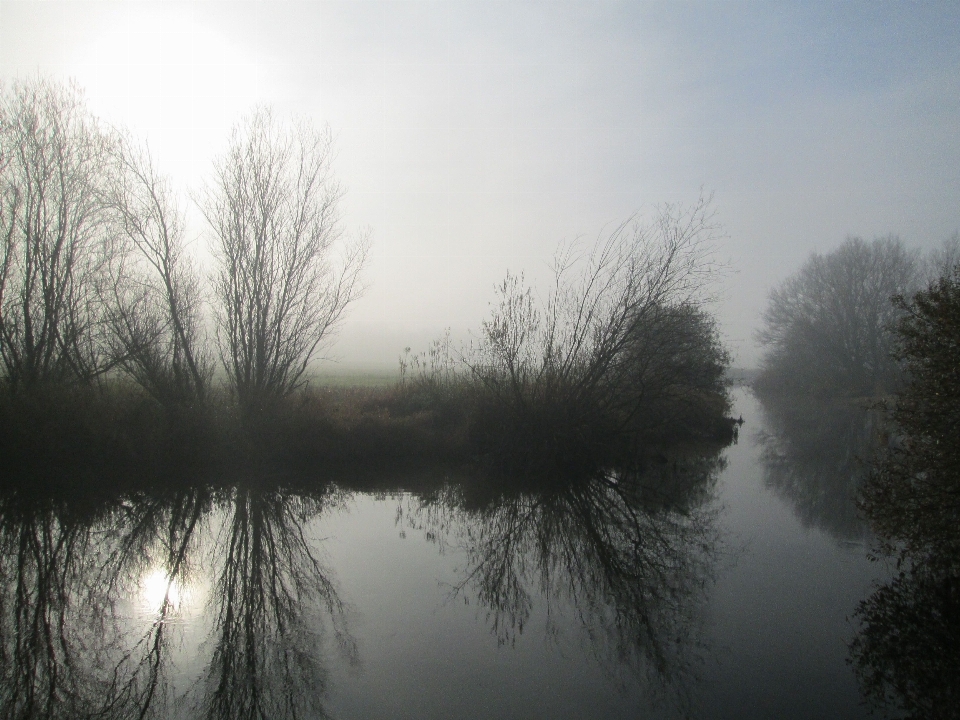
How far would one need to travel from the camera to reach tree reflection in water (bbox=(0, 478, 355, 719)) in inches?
175

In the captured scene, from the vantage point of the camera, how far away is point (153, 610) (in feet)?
20.1

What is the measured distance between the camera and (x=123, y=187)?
1569 cm

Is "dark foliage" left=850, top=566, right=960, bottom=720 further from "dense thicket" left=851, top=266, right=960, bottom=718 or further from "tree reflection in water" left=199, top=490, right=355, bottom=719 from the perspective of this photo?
"tree reflection in water" left=199, top=490, right=355, bottom=719

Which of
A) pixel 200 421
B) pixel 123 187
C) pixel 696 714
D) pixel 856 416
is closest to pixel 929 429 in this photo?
pixel 696 714

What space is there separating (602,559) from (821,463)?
37.3 ft

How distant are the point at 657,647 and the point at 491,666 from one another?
147 centimetres

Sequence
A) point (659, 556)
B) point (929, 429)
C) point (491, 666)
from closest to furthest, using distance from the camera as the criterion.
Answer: point (491, 666) < point (929, 429) < point (659, 556)

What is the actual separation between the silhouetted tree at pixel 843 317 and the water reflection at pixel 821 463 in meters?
10.8

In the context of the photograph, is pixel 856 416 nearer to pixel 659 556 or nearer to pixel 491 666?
pixel 659 556

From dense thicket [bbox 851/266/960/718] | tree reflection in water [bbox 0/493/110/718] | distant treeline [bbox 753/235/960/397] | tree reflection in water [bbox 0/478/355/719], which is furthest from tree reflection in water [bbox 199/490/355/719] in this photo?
distant treeline [bbox 753/235/960/397]

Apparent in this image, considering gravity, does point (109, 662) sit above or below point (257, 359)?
below

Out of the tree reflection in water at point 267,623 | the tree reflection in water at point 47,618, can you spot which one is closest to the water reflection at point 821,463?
the tree reflection in water at point 267,623

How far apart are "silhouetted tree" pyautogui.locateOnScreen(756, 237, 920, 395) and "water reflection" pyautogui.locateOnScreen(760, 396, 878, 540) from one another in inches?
426

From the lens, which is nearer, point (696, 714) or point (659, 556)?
point (696, 714)
